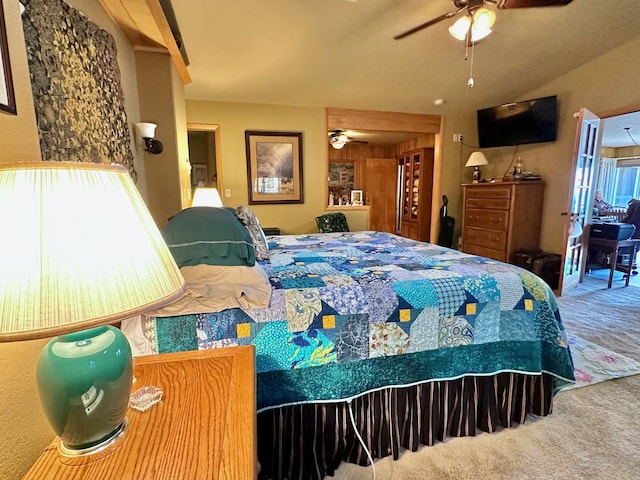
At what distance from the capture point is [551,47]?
3.37m

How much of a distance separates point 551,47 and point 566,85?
839mm

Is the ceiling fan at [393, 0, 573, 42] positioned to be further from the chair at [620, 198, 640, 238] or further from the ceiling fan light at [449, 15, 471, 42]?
the chair at [620, 198, 640, 238]

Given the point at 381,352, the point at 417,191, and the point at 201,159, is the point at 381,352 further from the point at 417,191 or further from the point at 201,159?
the point at 201,159

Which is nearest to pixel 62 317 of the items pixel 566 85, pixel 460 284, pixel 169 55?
pixel 460 284

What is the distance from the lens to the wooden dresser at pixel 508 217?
4.06 metres

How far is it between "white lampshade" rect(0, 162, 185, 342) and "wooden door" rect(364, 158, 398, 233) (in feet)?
22.1

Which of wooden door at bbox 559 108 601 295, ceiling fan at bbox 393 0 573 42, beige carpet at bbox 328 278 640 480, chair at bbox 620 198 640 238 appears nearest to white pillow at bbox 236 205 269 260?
beige carpet at bbox 328 278 640 480

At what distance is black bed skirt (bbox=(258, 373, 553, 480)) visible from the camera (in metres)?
1.37

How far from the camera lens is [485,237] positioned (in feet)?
14.5

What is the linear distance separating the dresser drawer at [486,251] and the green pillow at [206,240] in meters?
3.84

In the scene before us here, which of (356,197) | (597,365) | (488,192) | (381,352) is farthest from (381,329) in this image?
(356,197)

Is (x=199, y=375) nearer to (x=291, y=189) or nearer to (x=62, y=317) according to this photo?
(x=62, y=317)

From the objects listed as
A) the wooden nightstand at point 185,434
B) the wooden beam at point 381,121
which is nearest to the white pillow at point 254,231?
the wooden nightstand at point 185,434

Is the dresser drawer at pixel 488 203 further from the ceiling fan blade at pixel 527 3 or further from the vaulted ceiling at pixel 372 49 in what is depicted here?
the ceiling fan blade at pixel 527 3
